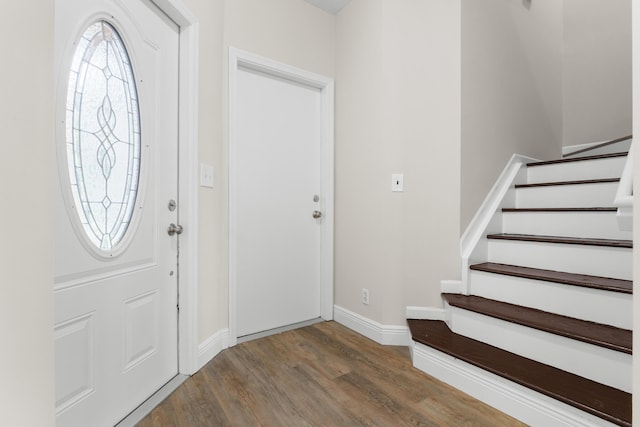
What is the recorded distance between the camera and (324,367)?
1.81 meters

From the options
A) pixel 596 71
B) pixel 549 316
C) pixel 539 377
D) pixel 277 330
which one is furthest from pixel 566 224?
pixel 596 71

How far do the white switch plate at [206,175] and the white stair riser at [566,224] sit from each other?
7.00 ft

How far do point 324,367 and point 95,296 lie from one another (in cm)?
126

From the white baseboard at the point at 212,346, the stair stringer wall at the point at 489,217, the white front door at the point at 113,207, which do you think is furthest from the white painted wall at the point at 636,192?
the white baseboard at the point at 212,346

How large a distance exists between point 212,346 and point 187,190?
1.00 meters

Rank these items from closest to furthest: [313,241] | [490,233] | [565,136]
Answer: [490,233] < [313,241] < [565,136]

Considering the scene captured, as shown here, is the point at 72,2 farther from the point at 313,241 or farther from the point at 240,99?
the point at 313,241

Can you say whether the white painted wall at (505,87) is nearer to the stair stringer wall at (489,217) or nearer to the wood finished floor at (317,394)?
the stair stringer wall at (489,217)

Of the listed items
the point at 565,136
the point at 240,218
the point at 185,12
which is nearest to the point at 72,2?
the point at 185,12

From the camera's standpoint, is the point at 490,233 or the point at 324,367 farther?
the point at 490,233

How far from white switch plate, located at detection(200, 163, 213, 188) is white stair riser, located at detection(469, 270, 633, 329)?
1795 millimetres

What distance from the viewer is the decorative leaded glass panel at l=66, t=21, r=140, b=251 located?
1.18 meters

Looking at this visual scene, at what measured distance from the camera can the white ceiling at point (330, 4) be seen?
8.05 feet

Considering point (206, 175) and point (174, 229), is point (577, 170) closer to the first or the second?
point (206, 175)
